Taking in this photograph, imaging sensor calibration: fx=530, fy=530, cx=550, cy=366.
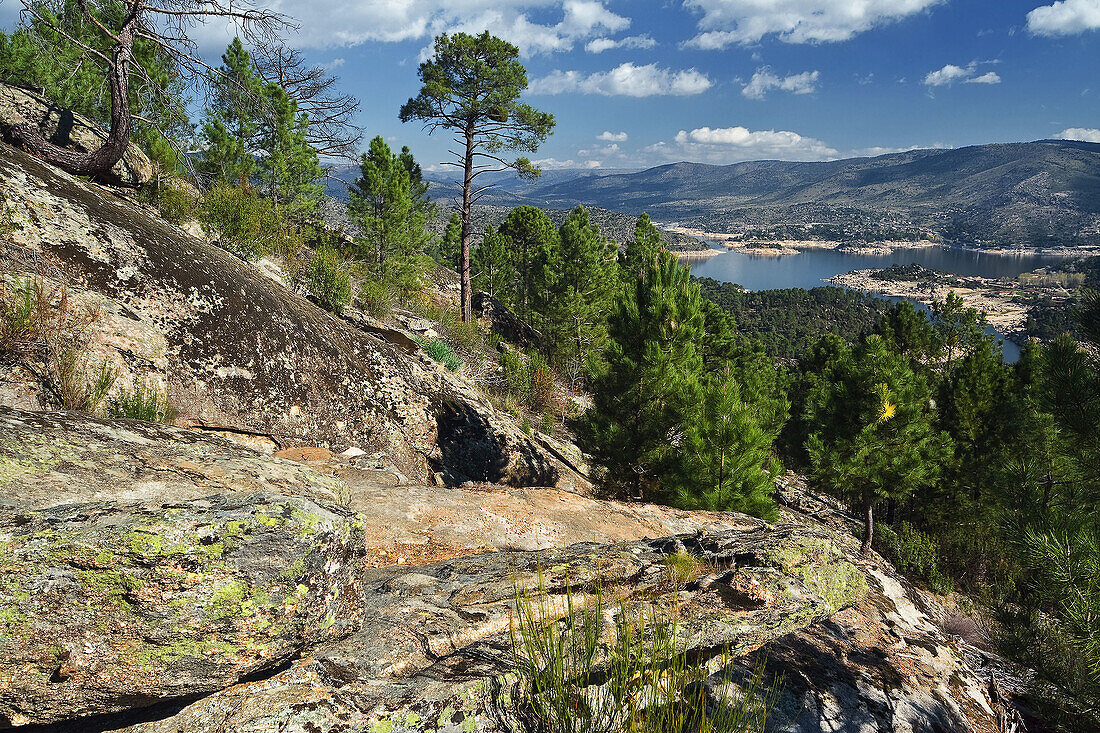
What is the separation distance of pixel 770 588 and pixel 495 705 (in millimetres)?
2228

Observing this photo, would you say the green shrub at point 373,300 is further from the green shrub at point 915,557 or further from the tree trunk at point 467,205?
the green shrub at point 915,557

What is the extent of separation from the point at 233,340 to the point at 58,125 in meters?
5.21

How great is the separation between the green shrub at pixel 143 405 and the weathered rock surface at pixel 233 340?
0.21 m

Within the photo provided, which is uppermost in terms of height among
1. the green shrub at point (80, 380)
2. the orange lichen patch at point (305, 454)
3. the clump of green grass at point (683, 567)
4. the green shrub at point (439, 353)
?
the green shrub at point (80, 380)

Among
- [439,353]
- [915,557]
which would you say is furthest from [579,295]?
[915,557]

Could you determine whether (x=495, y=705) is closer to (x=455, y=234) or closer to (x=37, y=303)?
(x=37, y=303)

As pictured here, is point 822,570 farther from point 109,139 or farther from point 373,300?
point 373,300

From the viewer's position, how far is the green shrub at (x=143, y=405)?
4.58 m

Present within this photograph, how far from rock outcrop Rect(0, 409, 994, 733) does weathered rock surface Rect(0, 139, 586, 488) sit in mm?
1936

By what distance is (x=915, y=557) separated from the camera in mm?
14734

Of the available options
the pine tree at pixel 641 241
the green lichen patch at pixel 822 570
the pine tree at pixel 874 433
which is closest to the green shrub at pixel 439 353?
the green lichen patch at pixel 822 570

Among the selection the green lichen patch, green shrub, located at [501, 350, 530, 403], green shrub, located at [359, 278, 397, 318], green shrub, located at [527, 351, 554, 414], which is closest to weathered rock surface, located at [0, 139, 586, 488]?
green shrub, located at [359, 278, 397, 318]

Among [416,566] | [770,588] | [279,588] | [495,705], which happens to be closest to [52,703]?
[279,588]

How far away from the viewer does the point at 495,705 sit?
7.70ft
